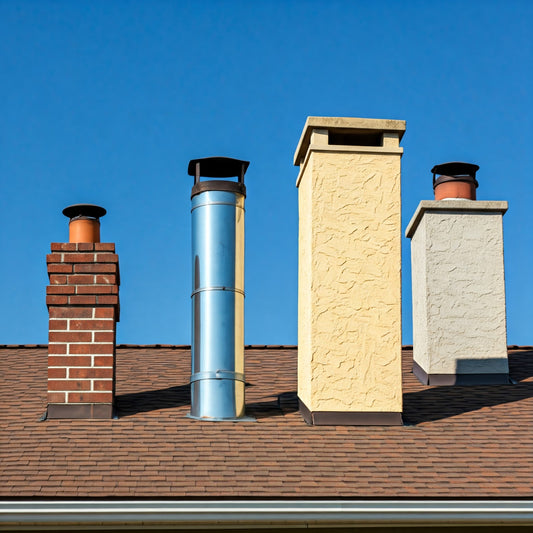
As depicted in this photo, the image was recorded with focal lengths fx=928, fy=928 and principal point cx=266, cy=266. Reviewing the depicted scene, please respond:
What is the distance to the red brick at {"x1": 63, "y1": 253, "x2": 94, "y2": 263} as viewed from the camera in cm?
920

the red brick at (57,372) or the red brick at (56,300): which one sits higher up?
the red brick at (56,300)

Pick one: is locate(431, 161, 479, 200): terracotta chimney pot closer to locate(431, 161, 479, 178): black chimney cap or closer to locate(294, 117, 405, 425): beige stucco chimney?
locate(431, 161, 479, 178): black chimney cap

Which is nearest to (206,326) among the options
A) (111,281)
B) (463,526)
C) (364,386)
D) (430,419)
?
(111,281)

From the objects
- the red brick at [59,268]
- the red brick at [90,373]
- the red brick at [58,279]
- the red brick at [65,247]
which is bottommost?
the red brick at [90,373]

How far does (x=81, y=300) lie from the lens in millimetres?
9086

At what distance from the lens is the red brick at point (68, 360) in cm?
896

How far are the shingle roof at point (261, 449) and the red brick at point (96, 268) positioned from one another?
1.35 metres

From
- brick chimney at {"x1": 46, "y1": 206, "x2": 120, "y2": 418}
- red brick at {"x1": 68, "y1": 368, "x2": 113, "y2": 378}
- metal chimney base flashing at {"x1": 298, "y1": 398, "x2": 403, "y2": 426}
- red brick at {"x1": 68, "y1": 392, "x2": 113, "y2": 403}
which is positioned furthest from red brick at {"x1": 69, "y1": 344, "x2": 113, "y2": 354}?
metal chimney base flashing at {"x1": 298, "y1": 398, "x2": 403, "y2": 426}

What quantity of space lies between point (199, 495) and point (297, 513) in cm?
74

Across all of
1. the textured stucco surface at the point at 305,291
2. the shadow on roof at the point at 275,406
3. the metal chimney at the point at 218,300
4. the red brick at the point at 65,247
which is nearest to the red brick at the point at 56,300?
the red brick at the point at 65,247

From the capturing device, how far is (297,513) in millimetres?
6887

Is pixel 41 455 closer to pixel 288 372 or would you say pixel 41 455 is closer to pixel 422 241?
pixel 288 372

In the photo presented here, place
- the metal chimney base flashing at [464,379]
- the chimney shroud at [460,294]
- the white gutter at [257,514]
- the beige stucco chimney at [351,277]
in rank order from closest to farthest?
the white gutter at [257,514] → the beige stucco chimney at [351,277] → the metal chimney base flashing at [464,379] → the chimney shroud at [460,294]

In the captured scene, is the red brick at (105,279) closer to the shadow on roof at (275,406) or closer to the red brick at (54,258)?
the red brick at (54,258)
